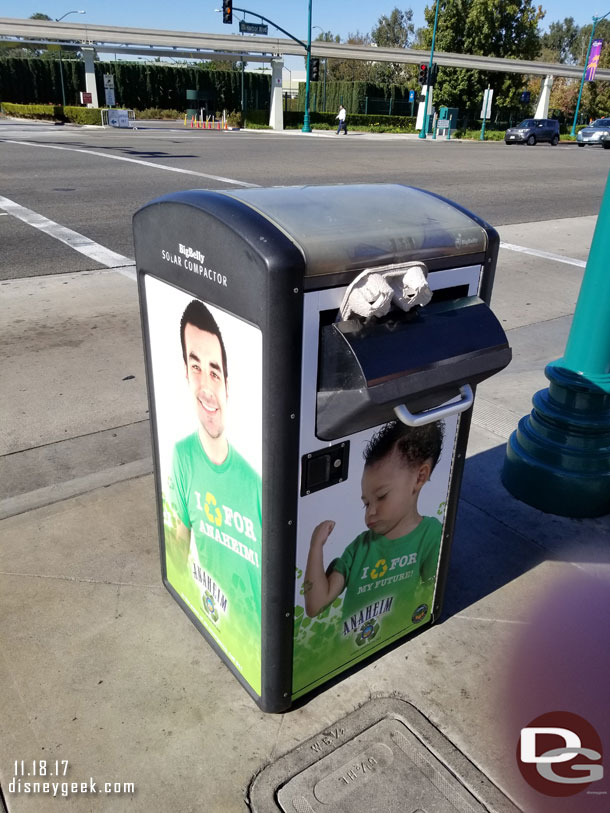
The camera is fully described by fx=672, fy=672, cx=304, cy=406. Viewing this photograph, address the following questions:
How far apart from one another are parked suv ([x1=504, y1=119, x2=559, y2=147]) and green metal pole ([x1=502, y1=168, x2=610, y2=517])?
116 feet

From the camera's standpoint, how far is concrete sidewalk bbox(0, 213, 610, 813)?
2.18 meters

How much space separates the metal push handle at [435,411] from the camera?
1.94m

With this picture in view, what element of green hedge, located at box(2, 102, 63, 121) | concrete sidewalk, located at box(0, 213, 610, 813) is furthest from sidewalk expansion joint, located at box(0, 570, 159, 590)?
green hedge, located at box(2, 102, 63, 121)

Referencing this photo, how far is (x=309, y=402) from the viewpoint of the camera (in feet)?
6.26

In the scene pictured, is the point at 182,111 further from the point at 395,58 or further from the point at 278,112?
the point at 395,58

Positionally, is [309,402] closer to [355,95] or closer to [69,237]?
[69,237]

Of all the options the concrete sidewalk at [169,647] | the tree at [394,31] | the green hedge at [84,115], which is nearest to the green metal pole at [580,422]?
the concrete sidewalk at [169,647]

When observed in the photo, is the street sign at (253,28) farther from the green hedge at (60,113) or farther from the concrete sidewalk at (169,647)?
the concrete sidewalk at (169,647)

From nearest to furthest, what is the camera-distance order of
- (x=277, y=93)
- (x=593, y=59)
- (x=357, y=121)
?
1. (x=277, y=93)
2. (x=357, y=121)
3. (x=593, y=59)

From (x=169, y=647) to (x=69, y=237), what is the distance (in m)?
7.72

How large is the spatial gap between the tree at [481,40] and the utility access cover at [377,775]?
50752 mm

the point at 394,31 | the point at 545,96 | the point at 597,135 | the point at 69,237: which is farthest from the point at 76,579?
the point at 394,31

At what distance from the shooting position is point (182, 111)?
51094 mm

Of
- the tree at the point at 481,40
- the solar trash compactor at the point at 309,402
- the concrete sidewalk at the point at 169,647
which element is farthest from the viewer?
the tree at the point at 481,40
